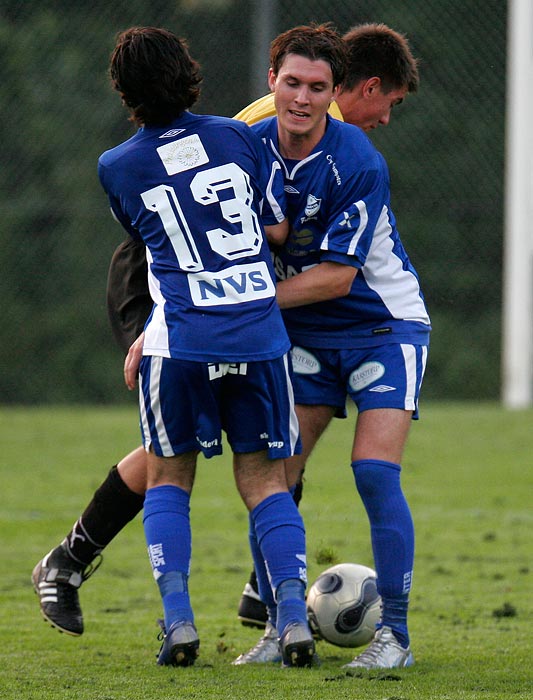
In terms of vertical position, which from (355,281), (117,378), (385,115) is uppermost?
(385,115)

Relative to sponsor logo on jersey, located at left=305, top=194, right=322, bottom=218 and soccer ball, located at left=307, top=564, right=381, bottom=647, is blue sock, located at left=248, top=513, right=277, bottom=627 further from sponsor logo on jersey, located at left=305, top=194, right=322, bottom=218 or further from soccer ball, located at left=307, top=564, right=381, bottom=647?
sponsor logo on jersey, located at left=305, top=194, right=322, bottom=218

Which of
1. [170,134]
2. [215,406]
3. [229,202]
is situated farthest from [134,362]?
[170,134]

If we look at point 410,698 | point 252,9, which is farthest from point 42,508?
point 252,9

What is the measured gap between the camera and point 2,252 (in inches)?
607

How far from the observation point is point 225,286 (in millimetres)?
3174

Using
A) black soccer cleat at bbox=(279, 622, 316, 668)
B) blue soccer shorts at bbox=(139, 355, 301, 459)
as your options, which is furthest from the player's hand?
black soccer cleat at bbox=(279, 622, 316, 668)

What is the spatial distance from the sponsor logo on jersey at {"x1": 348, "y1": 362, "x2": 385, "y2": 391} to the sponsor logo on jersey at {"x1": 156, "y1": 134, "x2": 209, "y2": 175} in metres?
0.81

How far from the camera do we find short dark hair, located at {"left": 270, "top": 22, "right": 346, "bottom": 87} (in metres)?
3.33

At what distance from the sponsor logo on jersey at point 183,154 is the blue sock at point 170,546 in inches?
34.9

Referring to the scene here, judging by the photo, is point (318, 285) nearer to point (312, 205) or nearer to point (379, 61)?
point (312, 205)

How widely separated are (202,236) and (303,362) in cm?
67

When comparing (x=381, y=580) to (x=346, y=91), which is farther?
(x=346, y=91)

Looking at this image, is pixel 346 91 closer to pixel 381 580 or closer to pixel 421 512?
pixel 381 580

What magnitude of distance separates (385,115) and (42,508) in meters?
3.98
